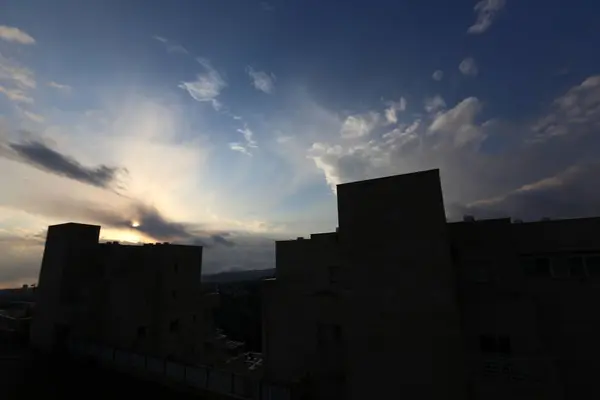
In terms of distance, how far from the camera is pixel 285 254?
91.1 feet

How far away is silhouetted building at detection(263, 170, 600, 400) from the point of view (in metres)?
15.3

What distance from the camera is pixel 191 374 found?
1745 centimetres

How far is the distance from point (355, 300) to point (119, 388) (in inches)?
515

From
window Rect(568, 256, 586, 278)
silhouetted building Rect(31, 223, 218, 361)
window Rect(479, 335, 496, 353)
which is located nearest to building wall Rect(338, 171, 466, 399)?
window Rect(479, 335, 496, 353)

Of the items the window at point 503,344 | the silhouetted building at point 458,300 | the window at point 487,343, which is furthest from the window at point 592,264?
the window at point 487,343

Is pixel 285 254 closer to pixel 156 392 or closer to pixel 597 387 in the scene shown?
pixel 156 392

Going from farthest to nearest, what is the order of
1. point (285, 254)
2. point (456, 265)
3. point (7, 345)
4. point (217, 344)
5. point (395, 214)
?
point (217, 344) < point (285, 254) < point (7, 345) < point (456, 265) < point (395, 214)

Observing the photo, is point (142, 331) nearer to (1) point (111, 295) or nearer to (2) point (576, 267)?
(1) point (111, 295)

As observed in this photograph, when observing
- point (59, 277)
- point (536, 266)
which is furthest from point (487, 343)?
point (59, 277)

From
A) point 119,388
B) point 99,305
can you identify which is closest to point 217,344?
point 99,305

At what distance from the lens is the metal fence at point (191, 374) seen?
15.7m

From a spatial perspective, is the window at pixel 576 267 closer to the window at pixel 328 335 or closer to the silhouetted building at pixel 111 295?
the window at pixel 328 335

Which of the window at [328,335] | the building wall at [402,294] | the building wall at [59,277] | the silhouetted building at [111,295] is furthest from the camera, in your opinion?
the silhouetted building at [111,295]

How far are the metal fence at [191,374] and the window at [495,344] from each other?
9725mm
